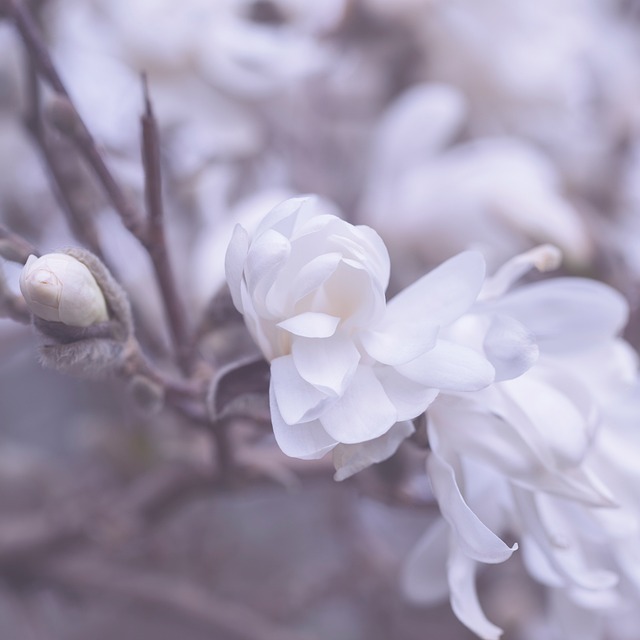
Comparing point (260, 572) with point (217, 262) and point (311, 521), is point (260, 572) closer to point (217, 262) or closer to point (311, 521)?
point (311, 521)

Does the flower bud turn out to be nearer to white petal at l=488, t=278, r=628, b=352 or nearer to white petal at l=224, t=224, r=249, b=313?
white petal at l=224, t=224, r=249, b=313

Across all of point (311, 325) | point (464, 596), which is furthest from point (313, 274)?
point (464, 596)

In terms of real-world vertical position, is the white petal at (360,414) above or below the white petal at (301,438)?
above

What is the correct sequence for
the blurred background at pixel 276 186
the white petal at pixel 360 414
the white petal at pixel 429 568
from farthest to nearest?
the blurred background at pixel 276 186, the white petal at pixel 429 568, the white petal at pixel 360 414

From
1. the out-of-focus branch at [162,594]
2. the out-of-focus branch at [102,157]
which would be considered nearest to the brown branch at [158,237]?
the out-of-focus branch at [102,157]

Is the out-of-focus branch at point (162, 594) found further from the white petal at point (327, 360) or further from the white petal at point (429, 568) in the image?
the white petal at point (327, 360)

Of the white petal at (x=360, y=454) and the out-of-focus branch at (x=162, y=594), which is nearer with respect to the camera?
the white petal at (x=360, y=454)
